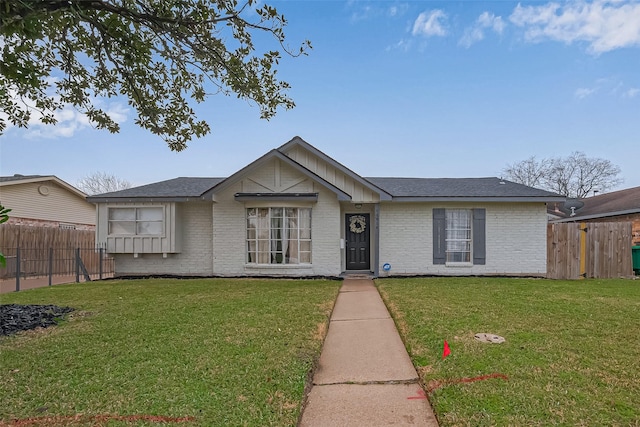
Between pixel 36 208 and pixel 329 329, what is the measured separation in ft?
66.8

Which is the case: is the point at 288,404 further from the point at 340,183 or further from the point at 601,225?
the point at 601,225

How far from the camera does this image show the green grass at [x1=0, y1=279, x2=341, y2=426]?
2998 millimetres

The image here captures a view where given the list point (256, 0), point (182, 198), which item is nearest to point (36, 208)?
point (182, 198)

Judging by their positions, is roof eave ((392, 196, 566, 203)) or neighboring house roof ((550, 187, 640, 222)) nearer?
roof eave ((392, 196, 566, 203))

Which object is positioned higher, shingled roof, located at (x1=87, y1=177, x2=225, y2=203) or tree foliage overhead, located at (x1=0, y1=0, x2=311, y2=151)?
tree foliage overhead, located at (x1=0, y1=0, x2=311, y2=151)

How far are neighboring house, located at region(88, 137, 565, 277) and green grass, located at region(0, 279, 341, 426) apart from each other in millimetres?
4192

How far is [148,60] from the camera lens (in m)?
7.07

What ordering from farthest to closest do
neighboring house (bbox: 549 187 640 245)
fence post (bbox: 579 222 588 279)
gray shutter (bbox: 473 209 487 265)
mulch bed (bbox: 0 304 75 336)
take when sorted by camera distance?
neighboring house (bbox: 549 187 640 245)
gray shutter (bbox: 473 209 487 265)
fence post (bbox: 579 222 588 279)
mulch bed (bbox: 0 304 75 336)

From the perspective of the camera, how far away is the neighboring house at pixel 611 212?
15.1 meters

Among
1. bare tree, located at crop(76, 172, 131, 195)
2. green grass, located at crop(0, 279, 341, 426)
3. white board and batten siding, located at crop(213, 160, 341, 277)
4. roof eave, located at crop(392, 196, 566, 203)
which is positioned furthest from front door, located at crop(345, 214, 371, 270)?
bare tree, located at crop(76, 172, 131, 195)

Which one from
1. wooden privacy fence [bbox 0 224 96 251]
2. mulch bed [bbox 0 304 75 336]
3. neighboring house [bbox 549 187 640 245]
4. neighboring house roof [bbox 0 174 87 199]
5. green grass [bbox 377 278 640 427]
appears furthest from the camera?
neighboring house roof [bbox 0 174 87 199]

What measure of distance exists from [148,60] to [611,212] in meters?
19.8

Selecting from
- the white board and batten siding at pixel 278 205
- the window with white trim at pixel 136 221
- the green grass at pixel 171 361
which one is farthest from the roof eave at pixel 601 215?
the window with white trim at pixel 136 221

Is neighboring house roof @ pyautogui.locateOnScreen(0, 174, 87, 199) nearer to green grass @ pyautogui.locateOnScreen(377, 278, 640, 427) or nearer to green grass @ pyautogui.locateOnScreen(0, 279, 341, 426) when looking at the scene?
green grass @ pyautogui.locateOnScreen(0, 279, 341, 426)
